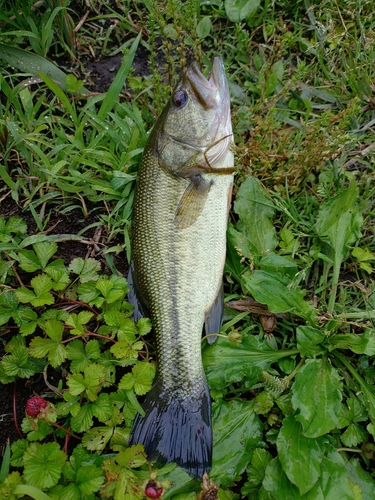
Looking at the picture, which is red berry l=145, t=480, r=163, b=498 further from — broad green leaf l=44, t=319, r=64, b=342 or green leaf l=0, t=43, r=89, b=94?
green leaf l=0, t=43, r=89, b=94

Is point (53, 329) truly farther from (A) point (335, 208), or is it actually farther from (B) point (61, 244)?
(A) point (335, 208)

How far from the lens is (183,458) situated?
97.0 inches

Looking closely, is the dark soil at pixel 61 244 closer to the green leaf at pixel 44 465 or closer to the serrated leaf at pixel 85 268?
the serrated leaf at pixel 85 268

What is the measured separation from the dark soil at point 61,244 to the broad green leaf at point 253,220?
838 mm

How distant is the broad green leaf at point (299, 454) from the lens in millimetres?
2357

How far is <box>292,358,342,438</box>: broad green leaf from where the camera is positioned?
8.10 feet

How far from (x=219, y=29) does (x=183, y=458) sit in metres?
3.30

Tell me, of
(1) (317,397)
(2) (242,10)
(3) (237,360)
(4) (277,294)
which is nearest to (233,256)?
(4) (277,294)

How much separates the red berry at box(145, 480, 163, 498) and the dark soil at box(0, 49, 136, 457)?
3.29 feet

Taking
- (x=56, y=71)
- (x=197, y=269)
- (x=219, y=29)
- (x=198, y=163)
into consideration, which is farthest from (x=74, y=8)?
(x=197, y=269)

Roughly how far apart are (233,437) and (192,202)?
1.41 metres

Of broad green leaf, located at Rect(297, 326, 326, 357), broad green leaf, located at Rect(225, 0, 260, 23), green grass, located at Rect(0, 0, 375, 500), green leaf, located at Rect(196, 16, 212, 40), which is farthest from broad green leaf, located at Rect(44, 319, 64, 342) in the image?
broad green leaf, located at Rect(225, 0, 260, 23)

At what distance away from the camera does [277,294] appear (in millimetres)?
2799

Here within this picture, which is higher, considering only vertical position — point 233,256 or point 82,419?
point 233,256
